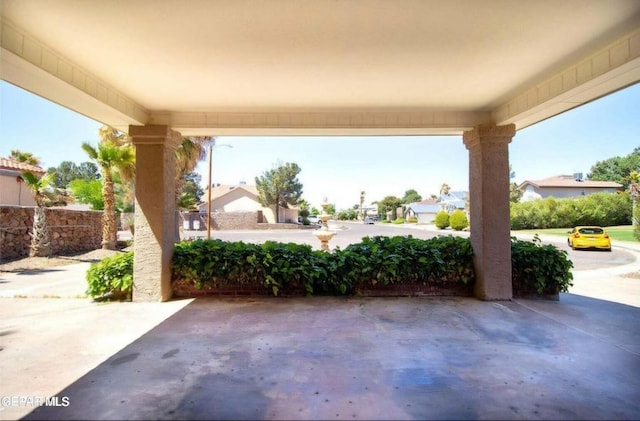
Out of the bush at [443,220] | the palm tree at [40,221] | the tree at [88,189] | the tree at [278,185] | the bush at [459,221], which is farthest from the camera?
the tree at [278,185]

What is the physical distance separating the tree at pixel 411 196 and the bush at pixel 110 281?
8644 centimetres

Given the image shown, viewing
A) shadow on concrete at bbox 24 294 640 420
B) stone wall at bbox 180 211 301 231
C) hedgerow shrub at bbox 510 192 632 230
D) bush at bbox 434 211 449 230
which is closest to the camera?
shadow on concrete at bbox 24 294 640 420

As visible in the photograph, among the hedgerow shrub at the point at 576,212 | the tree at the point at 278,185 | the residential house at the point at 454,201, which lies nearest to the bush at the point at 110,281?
the hedgerow shrub at the point at 576,212

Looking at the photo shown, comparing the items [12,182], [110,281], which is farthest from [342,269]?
[12,182]

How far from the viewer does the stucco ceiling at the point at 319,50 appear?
2697 millimetres

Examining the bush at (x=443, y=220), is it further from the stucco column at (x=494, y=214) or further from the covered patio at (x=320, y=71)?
the stucco column at (x=494, y=214)

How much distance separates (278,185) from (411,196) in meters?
64.1

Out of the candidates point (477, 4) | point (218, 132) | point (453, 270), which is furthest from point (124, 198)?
point (477, 4)

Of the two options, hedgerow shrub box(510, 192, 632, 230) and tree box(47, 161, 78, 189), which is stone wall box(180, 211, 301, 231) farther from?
tree box(47, 161, 78, 189)

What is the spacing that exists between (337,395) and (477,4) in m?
3.52

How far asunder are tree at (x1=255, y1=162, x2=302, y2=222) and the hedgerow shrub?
22155mm

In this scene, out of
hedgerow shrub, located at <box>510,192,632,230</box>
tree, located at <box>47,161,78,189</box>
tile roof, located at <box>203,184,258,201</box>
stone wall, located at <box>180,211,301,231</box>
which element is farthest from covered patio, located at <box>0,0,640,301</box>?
tree, located at <box>47,161,78,189</box>

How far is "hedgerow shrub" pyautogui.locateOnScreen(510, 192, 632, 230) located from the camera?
2511 cm

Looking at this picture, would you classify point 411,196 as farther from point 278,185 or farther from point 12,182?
point 12,182
